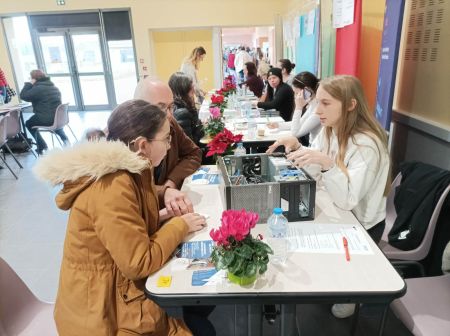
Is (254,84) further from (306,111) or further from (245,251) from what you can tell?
(245,251)

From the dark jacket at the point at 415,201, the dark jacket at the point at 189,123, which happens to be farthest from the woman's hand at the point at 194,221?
the dark jacket at the point at 189,123

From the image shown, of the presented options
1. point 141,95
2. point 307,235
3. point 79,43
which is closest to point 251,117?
point 141,95

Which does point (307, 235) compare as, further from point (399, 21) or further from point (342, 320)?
point (399, 21)

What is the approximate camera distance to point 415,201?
167 centimetres

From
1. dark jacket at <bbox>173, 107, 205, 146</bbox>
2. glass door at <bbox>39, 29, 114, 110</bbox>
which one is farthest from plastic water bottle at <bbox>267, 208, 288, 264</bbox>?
glass door at <bbox>39, 29, 114, 110</bbox>

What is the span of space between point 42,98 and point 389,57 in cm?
504

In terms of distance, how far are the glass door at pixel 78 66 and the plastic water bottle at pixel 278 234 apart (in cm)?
842

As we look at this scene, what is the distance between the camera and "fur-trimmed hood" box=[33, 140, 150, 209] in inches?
42.7

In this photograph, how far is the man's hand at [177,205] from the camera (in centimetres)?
154

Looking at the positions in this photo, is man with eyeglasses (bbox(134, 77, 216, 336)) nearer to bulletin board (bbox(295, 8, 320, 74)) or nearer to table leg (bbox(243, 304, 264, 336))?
table leg (bbox(243, 304, 264, 336))

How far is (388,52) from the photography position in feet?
7.82

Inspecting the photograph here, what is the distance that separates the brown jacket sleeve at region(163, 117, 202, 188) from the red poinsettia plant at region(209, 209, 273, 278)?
3.27 ft

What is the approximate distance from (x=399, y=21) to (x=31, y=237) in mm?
3357

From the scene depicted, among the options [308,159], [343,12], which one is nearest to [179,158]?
[308,159]
